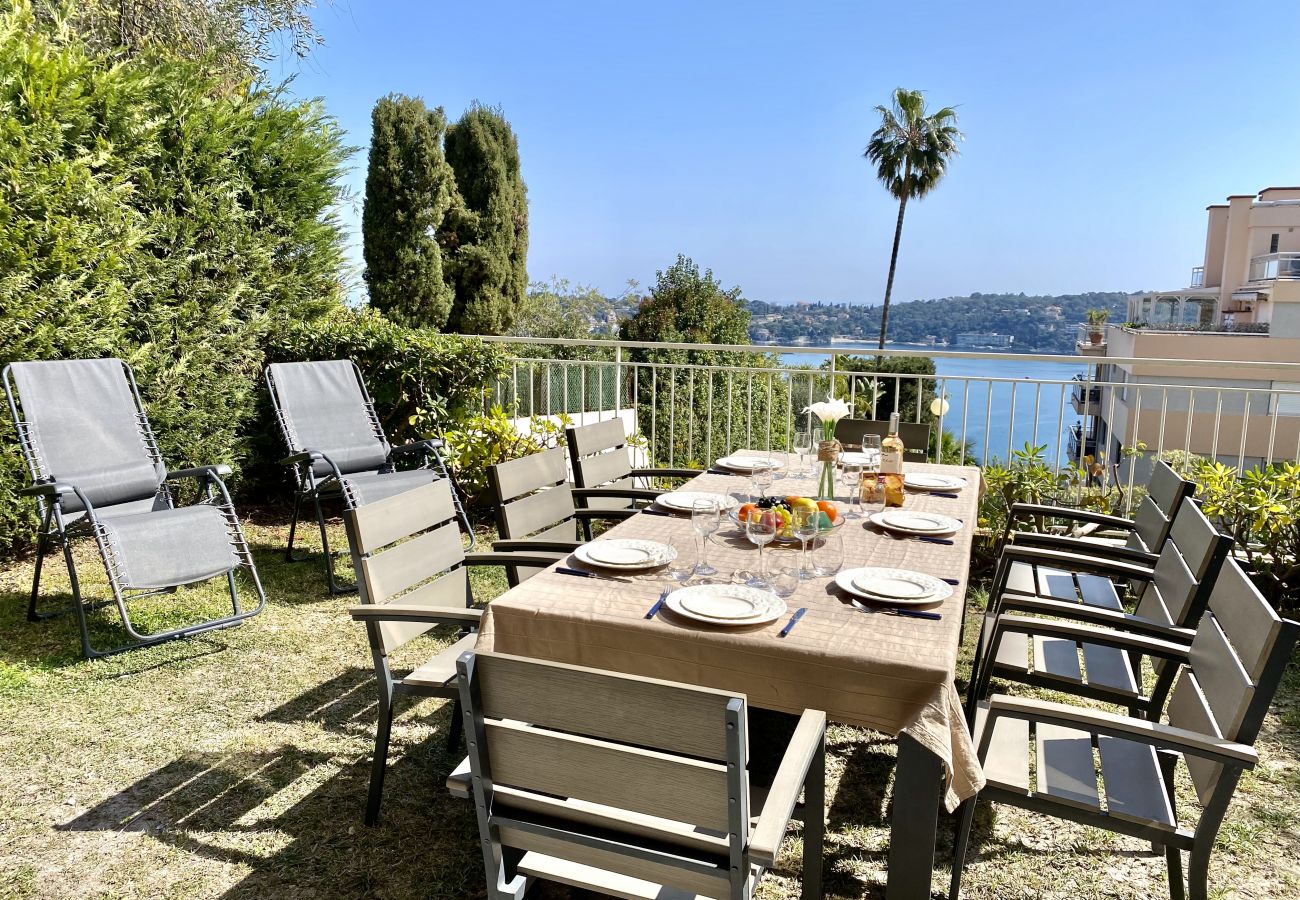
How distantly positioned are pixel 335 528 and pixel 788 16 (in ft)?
90.8

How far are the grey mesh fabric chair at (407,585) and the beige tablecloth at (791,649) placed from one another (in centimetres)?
27

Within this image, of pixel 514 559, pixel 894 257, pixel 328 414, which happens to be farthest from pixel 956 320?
pixel 514 559

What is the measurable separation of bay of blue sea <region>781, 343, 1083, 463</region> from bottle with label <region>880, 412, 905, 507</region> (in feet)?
4.28

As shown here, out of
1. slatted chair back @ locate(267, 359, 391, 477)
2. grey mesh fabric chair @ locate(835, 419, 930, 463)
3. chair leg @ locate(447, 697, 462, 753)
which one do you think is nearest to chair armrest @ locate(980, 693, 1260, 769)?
chair leg @ locate(447, 697, 462, 753)

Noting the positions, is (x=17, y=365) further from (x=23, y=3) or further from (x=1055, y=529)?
(x=1055, y=529)

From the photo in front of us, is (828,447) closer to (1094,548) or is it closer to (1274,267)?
(1094,548)

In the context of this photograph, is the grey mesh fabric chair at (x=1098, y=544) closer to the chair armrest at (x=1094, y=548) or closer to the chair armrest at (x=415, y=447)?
the chair armrest at (x=1094, y=548)

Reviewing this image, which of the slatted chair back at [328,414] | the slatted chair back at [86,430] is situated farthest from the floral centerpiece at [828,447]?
the slatted chair back at [86,430]

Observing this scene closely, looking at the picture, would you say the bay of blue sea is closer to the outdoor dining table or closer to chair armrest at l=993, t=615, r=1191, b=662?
chair armrest at l=993, t=615, r=1191, b=662

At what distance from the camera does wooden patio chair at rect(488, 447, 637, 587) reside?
2805 millimetres

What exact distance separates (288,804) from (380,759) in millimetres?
396

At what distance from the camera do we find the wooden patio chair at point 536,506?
2.80 meters

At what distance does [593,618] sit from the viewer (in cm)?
185

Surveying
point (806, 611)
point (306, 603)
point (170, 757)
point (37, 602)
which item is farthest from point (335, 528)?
point (806, 611)
